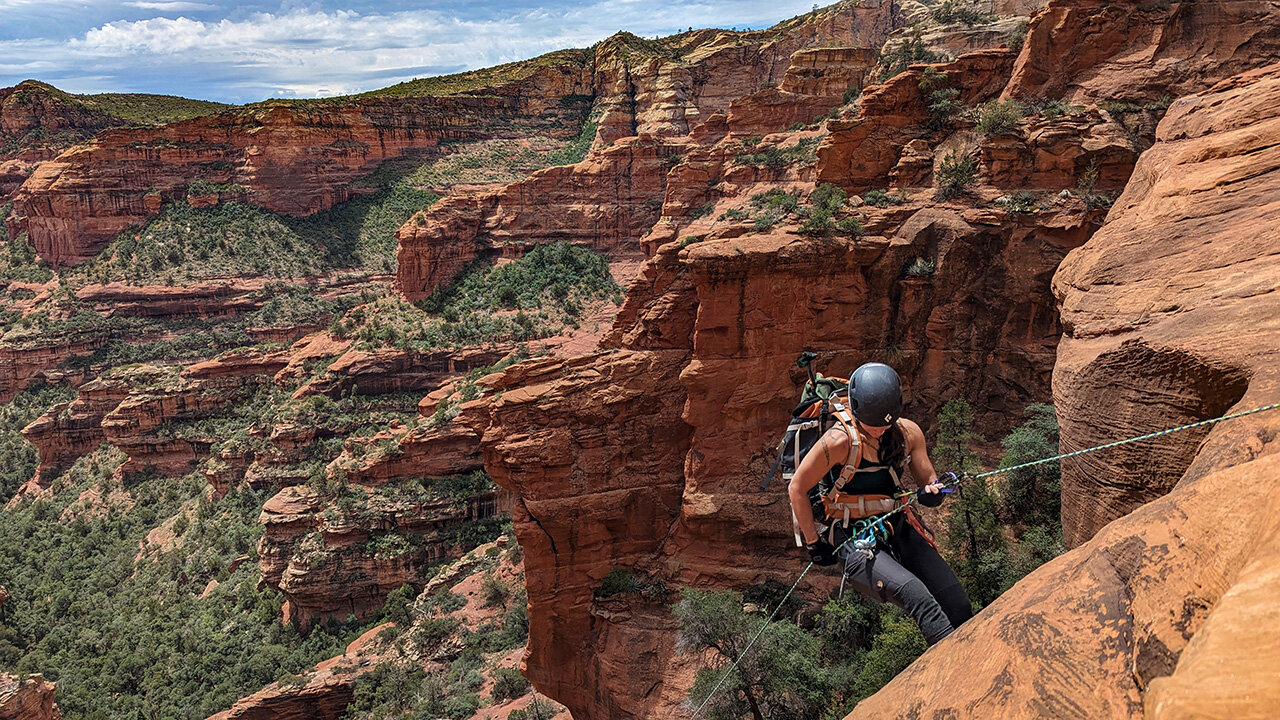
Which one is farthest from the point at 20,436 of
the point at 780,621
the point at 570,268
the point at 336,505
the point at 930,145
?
the point at 930,145

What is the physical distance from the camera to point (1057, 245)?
67.7ft

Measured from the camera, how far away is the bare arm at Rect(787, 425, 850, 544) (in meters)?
6.40

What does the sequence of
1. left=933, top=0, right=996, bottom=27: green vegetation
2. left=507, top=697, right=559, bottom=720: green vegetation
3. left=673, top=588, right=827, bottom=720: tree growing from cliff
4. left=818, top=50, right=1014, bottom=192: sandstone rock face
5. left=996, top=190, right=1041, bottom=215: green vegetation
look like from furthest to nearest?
left=933, top=0, right=996, bottom=27: green vegetation < left=507, top=697, right=559, bottom=720: green vegetation < left=818, top=50, right=1014, bottom=192: sandstone rock face < left=996, top=190, right=1041, bottom=215: green vegetation < left=673, top=588, right=827, bottom=720: tree growing from cliff

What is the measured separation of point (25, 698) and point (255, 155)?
7112 centimetres

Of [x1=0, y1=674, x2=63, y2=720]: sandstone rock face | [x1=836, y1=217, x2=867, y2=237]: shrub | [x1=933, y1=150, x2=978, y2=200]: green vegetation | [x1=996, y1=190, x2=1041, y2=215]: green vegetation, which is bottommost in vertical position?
[x1=0, y1=674, x2=63, y2=720]: sandstone rock face

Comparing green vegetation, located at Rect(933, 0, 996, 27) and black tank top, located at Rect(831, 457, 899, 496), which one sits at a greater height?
green vegetation, located at Rect(933, 0, 996, 27)

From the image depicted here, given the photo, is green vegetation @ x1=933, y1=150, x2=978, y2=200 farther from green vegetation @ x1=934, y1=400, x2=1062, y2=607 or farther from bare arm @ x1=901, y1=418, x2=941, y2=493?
bare arm @ x1=901, y1=418, x2=941, y2=493

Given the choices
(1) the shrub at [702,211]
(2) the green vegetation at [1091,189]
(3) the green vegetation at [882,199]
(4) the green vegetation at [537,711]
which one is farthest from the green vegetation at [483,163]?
(2) the green vegetation at [1091,189]

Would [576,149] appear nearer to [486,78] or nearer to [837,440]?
[486,78]

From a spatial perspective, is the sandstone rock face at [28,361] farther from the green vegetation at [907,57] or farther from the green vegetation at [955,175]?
the green vegetation at [955,175]

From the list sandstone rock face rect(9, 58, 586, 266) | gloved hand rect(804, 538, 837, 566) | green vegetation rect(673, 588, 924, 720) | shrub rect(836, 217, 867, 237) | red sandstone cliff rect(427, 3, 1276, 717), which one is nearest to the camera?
gloved hand rect(804, 538, 837, 566)

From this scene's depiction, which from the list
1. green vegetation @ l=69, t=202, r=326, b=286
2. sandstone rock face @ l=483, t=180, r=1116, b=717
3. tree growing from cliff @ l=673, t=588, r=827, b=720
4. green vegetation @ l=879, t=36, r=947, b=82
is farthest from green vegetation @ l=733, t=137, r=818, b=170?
green vegetation @ l=69, t=202, r=326, b=286

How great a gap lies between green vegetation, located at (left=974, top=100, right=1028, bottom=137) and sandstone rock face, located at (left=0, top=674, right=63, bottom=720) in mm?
35759

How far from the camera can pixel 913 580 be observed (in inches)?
Answer: 256
